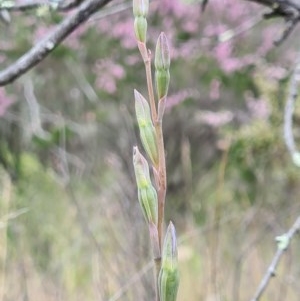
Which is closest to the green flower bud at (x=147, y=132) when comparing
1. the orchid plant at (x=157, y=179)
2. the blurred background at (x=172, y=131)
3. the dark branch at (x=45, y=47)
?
the orchid plant at (x=157, y=179)

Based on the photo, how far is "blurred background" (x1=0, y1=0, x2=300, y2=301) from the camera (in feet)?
13.1

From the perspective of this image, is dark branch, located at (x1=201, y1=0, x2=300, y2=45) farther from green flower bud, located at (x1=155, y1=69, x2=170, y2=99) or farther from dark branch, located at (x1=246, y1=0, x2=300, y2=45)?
green flower bud, located at (x1=155, y1=69, x2=170, y2=99)

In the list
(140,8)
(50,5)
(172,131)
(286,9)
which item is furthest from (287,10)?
(172,131)

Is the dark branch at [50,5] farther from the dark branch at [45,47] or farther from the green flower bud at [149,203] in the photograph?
the green flower bud at [149,203]

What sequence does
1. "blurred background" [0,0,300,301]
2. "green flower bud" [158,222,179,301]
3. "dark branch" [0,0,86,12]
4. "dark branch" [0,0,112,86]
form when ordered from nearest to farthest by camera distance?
"green flower bud" [158,222,179,301]
"dark branch" [0,0,112,86]
"dark branch" [0,0,86,12]
"blurred background" [0,0,300,301]

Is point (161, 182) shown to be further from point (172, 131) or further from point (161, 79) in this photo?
point (172, 131)

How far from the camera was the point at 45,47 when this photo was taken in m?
1.17

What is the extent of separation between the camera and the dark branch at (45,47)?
1.17m

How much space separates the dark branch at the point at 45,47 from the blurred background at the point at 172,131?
2.19 meters

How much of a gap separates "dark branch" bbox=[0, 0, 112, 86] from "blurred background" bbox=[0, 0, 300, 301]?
7.17 ft

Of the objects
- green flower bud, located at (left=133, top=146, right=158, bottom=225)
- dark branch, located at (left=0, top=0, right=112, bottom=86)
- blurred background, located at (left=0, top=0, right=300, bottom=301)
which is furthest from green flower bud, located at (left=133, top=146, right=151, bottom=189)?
blurred background, located at (left=0, top=0, right=300, bottom=301)

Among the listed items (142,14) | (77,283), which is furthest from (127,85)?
(142,14)

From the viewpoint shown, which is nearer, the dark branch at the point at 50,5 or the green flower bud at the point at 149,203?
the green flower bud at the point at 149,203

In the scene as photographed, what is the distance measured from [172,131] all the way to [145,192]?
5489mm
